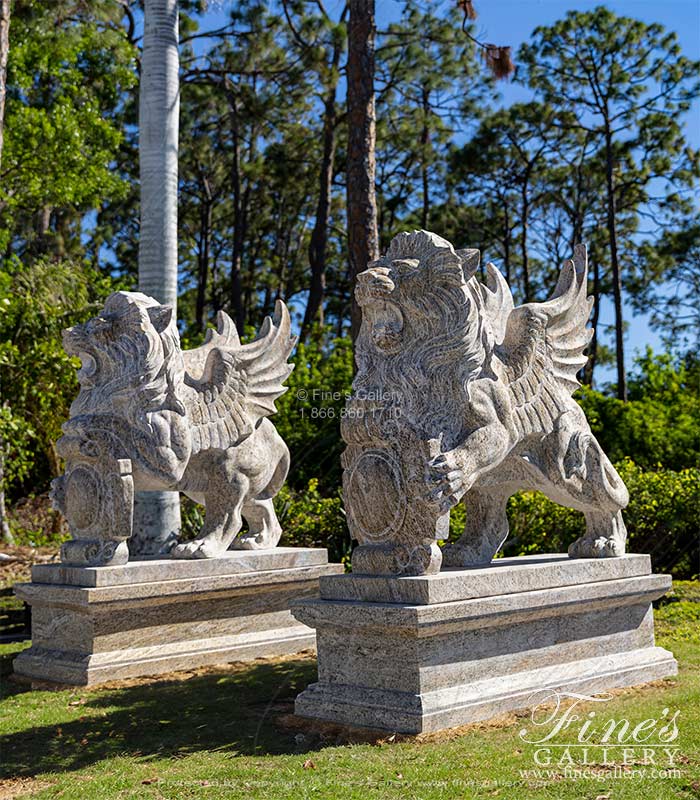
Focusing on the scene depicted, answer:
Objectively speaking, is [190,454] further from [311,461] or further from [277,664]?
[311,461]

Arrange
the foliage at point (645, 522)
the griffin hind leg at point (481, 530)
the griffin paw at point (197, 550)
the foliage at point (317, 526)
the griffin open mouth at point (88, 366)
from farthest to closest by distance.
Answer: the foliage at point (317, 526), the foliage at point (645, 522), the griffin paw at point (197, 550), the griffin open mouth at point (88, 366), the griffin hind leg at point (481, 530)

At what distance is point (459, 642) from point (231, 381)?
10.6ft

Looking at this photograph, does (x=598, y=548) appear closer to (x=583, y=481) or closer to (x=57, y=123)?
(x=583, y=481)

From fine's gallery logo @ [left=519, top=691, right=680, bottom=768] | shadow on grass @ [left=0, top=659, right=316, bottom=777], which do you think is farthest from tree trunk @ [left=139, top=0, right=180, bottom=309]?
fine's gallery logo @ [left=519, top=691, right=680, bottom=768]

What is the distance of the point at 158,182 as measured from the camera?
901 centimetres

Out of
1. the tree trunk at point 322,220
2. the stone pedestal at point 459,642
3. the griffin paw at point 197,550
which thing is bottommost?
the stone pedestal at point 459,642

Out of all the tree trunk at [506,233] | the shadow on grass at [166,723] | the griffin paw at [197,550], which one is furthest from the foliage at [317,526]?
the tree trunk at [506,233]

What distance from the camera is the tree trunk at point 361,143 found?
9.94 m

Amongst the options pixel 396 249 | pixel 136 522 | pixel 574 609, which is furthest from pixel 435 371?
pixel 136 522

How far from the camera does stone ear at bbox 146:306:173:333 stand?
264 inches

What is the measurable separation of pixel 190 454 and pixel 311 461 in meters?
7.43

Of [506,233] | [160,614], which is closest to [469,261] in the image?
[160,614]

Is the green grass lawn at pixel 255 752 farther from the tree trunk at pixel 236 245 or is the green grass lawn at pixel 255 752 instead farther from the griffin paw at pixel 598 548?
the tree trunk at pixel 236 245

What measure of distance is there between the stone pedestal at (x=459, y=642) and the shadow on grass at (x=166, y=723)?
0.44 metres
